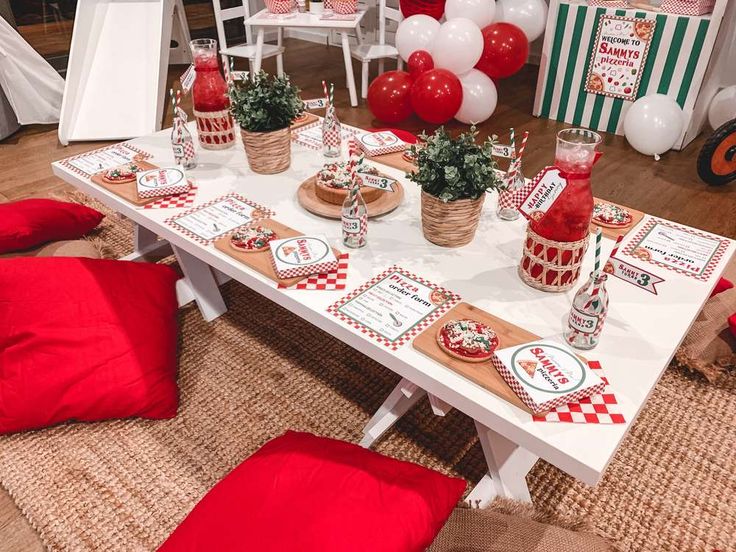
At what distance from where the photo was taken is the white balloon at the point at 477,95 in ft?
11.6

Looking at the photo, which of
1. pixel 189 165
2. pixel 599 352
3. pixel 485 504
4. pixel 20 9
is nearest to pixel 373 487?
pixel 485 504

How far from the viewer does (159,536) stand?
1339 mm

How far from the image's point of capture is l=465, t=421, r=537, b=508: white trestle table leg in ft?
4.09

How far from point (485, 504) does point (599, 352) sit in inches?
17.7

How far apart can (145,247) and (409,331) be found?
4.79 ft

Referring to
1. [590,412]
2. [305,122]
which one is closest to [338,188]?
[305,122]

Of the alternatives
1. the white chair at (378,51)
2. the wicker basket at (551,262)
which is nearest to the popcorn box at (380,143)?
the wicker basket at (551,262)

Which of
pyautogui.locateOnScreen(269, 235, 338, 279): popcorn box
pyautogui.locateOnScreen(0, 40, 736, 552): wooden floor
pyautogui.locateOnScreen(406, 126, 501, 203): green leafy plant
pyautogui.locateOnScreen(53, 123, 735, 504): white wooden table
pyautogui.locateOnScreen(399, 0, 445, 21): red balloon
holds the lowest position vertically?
pyautogui.locateOnScreen(0, 40, 736, 552): wooden floor

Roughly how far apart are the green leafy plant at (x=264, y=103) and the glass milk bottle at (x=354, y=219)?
463mm

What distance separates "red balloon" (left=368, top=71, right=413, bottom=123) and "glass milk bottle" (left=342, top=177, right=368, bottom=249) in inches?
92.6

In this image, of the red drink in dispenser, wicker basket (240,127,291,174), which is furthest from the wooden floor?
the red drink in dispenser

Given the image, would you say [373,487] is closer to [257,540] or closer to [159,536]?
[257,540]

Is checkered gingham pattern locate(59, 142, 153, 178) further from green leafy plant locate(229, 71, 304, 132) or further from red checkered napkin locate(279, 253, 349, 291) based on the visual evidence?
red checkered napkin locate(279, 253, 349, 291)

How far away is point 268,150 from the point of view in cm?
176
